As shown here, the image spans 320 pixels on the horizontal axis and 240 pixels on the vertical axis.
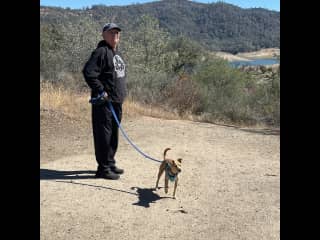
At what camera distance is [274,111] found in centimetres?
1528

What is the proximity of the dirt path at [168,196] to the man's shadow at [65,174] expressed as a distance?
14 millimetres

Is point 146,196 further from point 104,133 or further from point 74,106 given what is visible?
point 74,106

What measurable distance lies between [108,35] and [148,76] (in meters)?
9.81

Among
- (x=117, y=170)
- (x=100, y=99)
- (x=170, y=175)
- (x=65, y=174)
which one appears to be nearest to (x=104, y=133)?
(x=100, y=99)

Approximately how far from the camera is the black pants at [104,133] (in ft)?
20.1

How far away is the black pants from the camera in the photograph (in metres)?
6.12

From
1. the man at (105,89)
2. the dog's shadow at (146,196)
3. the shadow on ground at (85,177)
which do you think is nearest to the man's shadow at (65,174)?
the shadow on ground at (85,177)

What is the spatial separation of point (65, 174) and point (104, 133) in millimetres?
969

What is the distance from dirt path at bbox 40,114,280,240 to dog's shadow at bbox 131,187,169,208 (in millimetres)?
12

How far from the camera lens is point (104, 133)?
6133mm

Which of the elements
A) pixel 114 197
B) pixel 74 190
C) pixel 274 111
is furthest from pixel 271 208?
pixel 274 111
